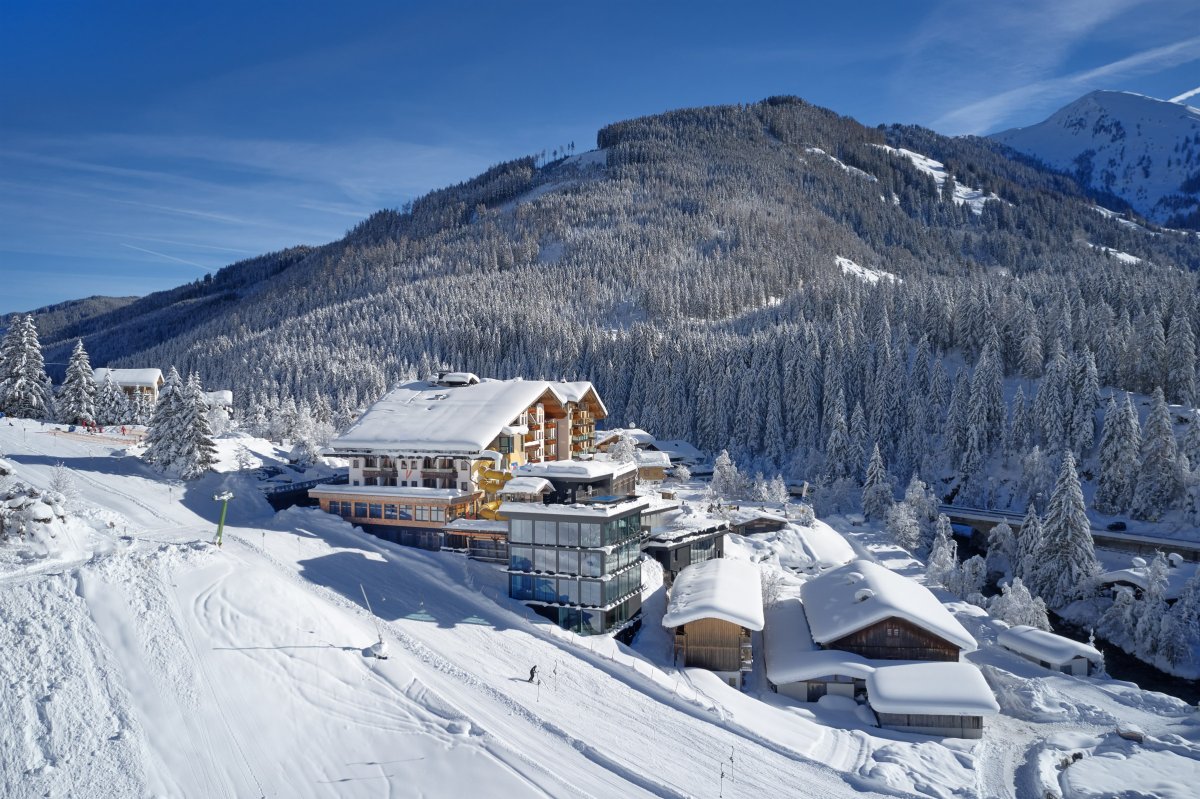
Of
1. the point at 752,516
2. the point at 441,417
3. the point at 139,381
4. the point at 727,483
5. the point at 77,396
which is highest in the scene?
the point at 139,381

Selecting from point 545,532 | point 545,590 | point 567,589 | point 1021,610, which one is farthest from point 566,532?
point 1021,610

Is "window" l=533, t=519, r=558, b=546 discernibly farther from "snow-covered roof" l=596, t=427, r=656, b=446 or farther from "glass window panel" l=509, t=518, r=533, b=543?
"snow-covered roof" l=596, t=427, r=656, b=446

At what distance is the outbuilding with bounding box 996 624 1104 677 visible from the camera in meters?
42.4

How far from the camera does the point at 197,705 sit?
79.0 feet

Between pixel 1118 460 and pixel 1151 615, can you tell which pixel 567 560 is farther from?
pixel 1118 460

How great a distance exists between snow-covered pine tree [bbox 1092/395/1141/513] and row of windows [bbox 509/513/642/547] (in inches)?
2137

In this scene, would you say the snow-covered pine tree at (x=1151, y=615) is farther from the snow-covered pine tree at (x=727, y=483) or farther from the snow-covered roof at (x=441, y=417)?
the snow-covered roof at (x=441, y=417)

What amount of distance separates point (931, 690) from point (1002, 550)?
120 ft

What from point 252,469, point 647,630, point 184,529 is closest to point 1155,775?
point 647,630

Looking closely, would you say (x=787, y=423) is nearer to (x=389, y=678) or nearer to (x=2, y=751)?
(x=389, y=678)

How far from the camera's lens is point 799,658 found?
3794cm

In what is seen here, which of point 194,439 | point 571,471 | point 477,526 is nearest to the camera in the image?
point 477,526

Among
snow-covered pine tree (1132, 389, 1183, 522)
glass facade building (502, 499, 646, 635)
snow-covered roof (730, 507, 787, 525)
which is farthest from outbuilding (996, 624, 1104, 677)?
snow-covered pine tree (1132, 389, 1183, 522)

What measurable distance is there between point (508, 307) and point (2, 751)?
150515 mm
